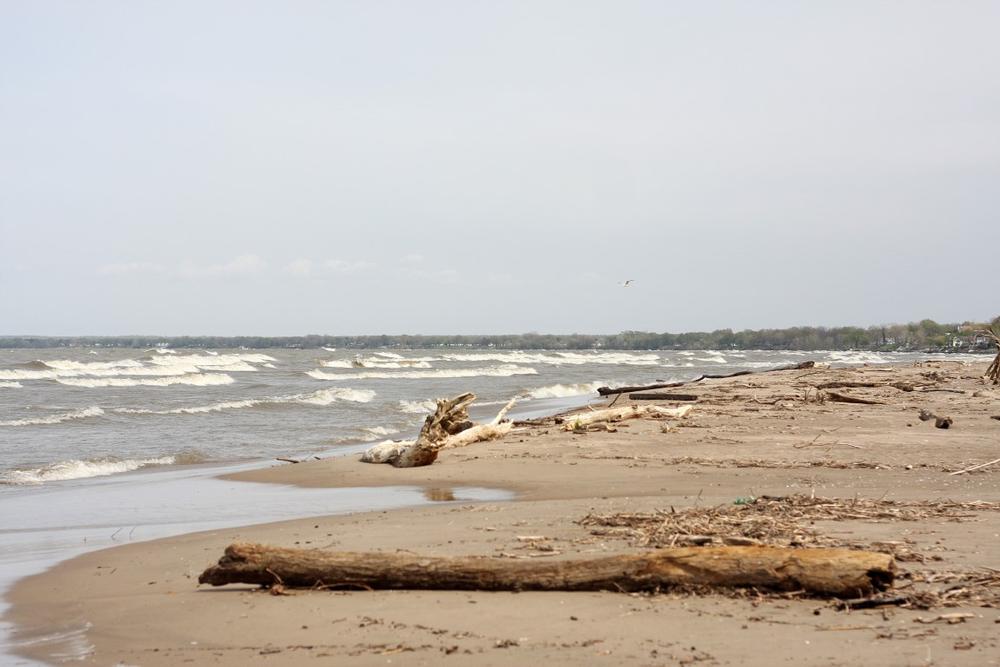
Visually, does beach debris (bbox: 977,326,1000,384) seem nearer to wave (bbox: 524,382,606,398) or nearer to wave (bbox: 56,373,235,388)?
wave (bbox: 524,382,606,398)

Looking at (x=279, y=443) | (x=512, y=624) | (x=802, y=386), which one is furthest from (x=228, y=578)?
(x=802, y=386)

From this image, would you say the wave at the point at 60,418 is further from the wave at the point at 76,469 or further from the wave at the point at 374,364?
the wave at the point at 374,364

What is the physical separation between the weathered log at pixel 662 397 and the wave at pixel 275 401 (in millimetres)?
11074

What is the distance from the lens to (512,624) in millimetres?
5043

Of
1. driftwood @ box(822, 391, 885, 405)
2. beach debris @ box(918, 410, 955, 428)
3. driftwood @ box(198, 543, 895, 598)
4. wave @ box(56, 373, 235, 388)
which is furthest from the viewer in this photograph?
wave @ box(56, 373, 235, 388)

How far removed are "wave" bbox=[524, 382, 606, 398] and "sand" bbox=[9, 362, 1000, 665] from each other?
22659 mm

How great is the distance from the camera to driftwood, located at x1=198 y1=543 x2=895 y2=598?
5.18 metres

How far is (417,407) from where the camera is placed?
2909cm

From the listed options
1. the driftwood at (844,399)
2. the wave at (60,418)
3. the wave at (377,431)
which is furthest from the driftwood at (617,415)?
the wave at (60,418)

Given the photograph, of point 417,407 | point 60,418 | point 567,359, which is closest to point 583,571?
point 60,418

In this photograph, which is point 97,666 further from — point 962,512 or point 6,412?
point 6,412

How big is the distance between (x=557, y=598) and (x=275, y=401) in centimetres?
2642

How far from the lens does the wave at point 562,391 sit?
118 ft

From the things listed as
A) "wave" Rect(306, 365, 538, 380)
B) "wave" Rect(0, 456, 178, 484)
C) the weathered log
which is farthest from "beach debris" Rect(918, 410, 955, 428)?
"wave" Rect(306, 365, 538, 380)
